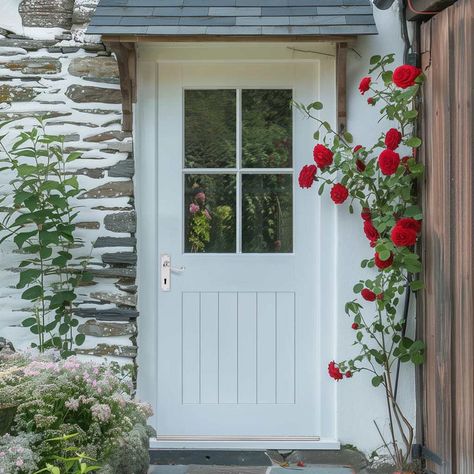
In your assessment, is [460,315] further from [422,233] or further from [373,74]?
[373,74]

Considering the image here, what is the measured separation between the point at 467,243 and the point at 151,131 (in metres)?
1.81

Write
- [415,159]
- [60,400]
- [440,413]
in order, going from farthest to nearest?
[415,159], [440,413], [60,400]

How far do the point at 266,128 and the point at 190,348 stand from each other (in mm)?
1292

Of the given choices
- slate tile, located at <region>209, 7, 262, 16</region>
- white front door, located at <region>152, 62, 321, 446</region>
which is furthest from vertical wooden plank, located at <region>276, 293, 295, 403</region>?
slate tile, located at <region>209, 7, 262, 16</region>

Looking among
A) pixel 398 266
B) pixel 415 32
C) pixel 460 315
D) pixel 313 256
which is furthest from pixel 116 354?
pixel 415 32

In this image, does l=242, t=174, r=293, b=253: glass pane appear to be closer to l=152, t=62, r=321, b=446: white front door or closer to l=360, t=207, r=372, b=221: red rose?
l=152, t=62, r=321, b=446: white front door

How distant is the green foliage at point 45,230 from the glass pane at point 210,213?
0.61m

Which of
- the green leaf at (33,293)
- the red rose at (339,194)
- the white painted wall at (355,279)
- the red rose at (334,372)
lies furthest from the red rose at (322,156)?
the green leaf at (33,293)

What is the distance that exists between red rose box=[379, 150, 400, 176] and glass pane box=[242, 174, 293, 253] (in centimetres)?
63

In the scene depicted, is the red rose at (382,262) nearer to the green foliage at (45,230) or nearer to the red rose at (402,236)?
the red rose at (402,236)

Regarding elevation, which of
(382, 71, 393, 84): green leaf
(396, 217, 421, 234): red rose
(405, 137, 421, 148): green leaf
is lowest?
(396, 217, 421, 234): red rose

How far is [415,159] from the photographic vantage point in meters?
3.80

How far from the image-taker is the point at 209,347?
408 cm

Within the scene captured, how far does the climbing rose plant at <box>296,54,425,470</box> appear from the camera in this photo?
364 centimetres
